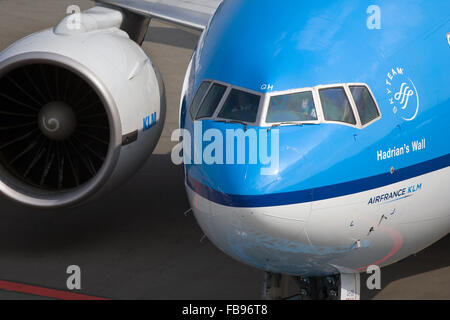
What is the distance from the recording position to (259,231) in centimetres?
786

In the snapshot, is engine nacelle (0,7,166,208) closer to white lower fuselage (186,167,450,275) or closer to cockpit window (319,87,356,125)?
white lower fuselage (186,167,450,275)

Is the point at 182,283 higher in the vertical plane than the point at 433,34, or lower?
lower

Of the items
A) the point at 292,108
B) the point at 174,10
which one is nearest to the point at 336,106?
the point at 292,108

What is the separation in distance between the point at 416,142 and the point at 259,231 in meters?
1.77

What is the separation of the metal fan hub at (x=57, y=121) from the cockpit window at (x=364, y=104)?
18.1 ft

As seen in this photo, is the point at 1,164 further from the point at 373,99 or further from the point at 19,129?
the point at 373,99

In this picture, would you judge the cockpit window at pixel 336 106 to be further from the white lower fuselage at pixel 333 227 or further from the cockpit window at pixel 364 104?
the white lower fuselage at pixel 333 227

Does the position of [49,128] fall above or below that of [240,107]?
above

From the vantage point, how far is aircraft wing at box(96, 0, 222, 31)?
45.9 ft

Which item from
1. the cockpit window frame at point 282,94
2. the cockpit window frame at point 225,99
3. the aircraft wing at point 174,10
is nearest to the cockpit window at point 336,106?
the cockpit window frame at point 282,94

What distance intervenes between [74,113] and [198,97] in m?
4.17

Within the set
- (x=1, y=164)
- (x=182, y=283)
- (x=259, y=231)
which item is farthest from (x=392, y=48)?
(x=1, y=164)

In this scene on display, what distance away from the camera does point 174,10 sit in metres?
14.3

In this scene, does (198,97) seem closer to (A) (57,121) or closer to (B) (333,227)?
(B) (333,227)
